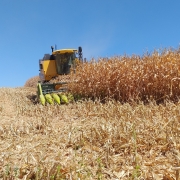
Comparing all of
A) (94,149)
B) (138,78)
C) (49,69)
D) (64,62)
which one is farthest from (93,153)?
(64,62)

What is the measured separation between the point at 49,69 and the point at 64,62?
0.87 m

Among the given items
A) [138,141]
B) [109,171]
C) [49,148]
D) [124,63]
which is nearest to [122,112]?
[138,141]

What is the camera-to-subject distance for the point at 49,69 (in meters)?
12.2

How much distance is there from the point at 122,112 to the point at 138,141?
5.52 ft

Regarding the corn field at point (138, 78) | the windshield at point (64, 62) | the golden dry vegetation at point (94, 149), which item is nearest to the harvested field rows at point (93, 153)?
the golden dry vegetation at point (94, 149)

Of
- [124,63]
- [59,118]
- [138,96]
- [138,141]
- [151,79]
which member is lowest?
[138,141]

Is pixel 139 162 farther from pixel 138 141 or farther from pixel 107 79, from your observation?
pixel 107 79

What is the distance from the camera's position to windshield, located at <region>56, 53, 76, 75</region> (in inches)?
484

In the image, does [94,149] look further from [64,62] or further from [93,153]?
[64,62]

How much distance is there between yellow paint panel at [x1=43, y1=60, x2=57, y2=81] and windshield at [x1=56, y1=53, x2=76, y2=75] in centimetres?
26

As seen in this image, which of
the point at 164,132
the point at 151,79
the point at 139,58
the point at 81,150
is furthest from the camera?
the point at 139,58

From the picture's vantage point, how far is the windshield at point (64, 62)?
12297 mm

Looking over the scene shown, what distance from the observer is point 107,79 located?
6.84 meters

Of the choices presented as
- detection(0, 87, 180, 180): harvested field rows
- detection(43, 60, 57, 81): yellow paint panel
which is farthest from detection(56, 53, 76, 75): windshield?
detection(0, 87, 180, 180): harvested field rows
